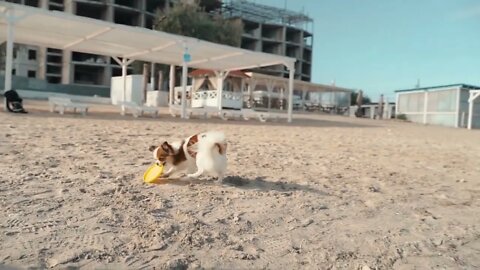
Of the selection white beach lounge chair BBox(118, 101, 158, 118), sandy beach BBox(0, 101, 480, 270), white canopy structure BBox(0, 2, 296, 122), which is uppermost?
white canopy structure BBox(0, 2, 296, 122)

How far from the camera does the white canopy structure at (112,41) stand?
13.8 meters

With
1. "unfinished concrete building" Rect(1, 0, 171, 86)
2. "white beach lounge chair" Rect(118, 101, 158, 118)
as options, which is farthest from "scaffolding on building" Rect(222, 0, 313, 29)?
"white beach lounge chair" Rect(118, 101, 158, 118)

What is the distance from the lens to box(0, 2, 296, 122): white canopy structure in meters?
13.8

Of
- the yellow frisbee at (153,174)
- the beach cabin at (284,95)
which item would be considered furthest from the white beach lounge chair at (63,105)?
the beach cabin at (284,95)

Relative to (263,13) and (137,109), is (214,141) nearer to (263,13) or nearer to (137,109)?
(137,109)

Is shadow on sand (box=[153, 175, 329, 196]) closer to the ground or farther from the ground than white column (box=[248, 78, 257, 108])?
closer to the ground

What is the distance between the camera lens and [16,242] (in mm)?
3168

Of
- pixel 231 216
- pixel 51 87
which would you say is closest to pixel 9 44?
pixel 231 216

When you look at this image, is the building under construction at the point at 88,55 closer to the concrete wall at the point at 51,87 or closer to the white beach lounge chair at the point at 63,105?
the concrete wall at the point at 51,87

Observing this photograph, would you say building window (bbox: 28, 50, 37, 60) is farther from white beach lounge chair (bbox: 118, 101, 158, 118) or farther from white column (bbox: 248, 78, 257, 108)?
white beach lounge chair (bbox: 118, 101, 158, 118)

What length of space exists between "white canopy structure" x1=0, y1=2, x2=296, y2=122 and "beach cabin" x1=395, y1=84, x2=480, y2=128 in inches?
708

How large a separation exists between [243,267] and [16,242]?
5.30ft

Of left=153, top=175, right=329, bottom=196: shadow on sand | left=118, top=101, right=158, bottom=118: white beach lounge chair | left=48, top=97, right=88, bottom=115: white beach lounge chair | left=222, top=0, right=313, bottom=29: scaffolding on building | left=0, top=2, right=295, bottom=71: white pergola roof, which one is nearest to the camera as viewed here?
left=153, top=175, right=329, bottom=196: shadow on sand

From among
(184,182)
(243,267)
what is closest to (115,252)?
(243,267)
